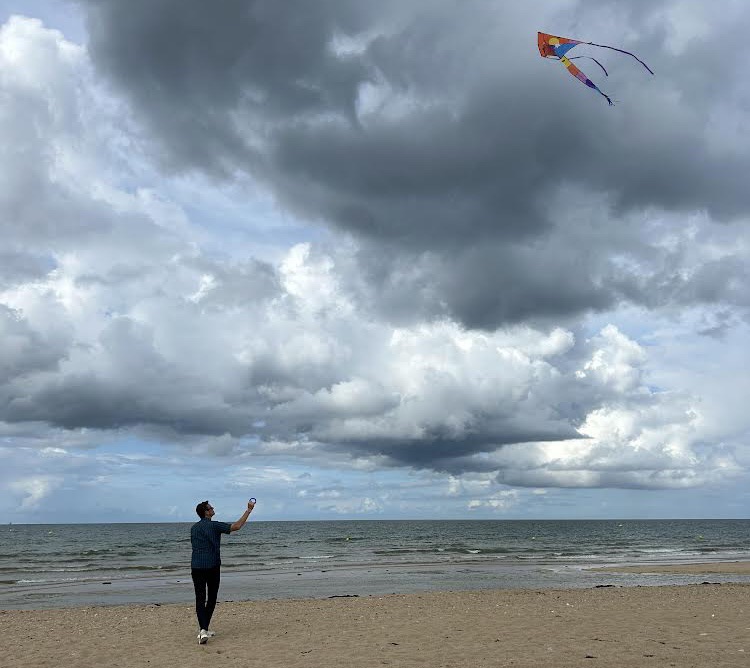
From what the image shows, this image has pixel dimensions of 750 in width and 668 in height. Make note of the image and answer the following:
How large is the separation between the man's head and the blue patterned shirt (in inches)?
5.2

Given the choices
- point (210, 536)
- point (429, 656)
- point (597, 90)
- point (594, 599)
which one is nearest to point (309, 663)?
point (429, 656)

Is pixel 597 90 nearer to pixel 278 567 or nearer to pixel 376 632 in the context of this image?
pixel 376 632

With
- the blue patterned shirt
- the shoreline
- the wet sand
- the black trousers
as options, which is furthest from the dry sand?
the wet sand

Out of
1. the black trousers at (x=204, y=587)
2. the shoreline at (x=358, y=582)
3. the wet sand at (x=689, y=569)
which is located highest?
the black trousers at (x=204, y=587)

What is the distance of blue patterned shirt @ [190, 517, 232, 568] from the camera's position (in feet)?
38.2

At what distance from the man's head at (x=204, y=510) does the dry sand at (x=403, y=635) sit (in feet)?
7.65

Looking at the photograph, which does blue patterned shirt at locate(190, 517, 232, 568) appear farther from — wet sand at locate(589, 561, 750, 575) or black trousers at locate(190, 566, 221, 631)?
wet sand at locate(589, 561, 750, 575)

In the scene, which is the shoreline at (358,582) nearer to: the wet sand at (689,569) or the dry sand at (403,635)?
the wet sand at (689,569)

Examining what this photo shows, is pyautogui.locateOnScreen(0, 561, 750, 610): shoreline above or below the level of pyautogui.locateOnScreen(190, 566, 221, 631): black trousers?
below

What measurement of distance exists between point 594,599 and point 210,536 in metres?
13.0

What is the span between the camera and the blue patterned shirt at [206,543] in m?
11.6

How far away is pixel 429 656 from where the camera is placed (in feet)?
36.3

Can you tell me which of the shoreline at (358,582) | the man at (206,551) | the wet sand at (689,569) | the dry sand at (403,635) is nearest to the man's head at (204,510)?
the man at (206,551)

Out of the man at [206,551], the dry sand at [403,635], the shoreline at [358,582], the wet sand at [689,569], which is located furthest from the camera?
the wet sand at [689,569]
